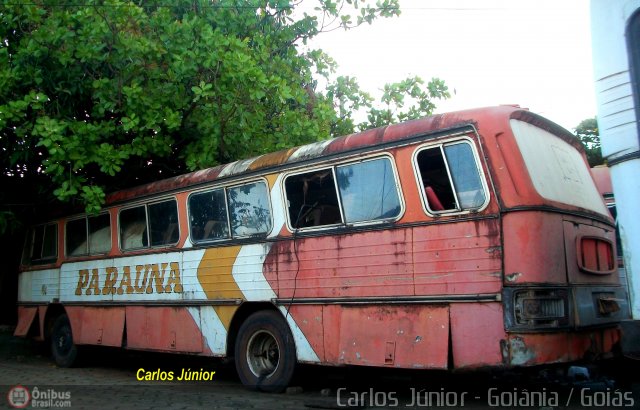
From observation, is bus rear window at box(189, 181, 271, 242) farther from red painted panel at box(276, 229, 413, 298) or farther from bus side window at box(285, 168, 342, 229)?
red painted panel at box(276, 229, 413, 298)

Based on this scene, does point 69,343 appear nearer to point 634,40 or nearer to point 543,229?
point 543,229

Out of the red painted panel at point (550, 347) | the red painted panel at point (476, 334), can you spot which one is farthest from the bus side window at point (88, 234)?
the red painted panel at point (550, 347)

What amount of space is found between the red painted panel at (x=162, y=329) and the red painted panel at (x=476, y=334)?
3596 mm

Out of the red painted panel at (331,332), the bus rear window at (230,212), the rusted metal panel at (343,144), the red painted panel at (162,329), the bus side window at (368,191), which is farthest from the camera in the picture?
the red painted panel at (162,329)

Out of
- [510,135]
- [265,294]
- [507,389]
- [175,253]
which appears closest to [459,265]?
[510,135]

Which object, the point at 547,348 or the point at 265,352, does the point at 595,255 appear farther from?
the point at 265,352

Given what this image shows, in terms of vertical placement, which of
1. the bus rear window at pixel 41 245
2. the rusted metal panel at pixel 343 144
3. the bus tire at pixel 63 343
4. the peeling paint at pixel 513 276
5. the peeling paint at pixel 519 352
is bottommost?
the bus tire at pixel 63 343

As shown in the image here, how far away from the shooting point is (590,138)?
16219mm

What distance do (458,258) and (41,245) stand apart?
8.46 metres

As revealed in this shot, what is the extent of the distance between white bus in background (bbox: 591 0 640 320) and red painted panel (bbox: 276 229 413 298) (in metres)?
2.01

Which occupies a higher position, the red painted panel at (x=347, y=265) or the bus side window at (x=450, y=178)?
the bus side window at (x=450, y=178)

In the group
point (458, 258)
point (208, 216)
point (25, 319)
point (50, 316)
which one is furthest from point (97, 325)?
point (458, 258)

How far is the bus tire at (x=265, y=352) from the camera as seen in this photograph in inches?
253

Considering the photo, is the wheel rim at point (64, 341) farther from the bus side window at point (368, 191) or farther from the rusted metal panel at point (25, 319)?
the bus side window at point (368, 191)
